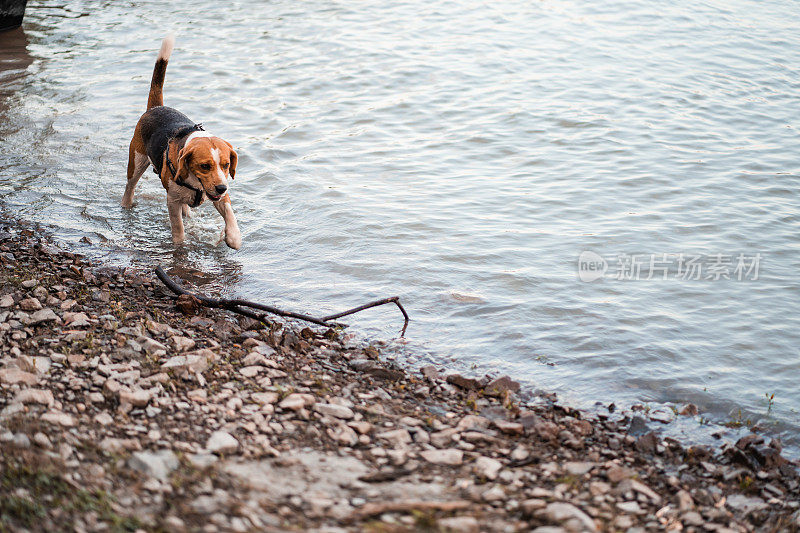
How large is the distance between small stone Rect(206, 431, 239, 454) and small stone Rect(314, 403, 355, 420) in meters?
0.55

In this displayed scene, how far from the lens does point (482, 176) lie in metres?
8.09

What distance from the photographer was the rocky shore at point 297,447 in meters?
2.72

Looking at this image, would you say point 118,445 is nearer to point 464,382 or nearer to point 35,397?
point 35,397

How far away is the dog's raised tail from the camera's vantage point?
6.36m

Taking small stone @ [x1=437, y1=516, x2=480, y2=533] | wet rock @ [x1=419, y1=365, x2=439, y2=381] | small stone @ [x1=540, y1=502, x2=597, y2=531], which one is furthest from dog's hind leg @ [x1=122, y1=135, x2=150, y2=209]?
small stone @ [x1=540, y1=502, x2=597, y2=531]

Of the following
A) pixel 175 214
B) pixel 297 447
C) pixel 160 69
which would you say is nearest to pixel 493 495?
pixel 297 447

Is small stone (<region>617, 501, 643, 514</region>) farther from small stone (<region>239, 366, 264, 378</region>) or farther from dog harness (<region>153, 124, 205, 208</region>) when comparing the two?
dog harness (<region>153, 124, 205, 208</region>)

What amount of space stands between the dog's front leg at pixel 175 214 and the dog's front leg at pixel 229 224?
1.18 feet

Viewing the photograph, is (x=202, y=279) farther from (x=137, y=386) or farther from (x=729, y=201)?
(x=729, y=201)

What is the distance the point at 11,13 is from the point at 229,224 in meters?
10.8

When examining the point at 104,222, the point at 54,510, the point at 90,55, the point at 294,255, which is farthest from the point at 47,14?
the point at 54,510

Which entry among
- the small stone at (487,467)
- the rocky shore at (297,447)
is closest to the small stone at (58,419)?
the rocky shore at (297,447)

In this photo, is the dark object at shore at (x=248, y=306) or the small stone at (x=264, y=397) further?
the dark object at shore at (x=248, y=306)

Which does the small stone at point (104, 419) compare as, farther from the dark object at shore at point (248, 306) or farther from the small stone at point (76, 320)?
the dark object at shore at point (248, 306)
